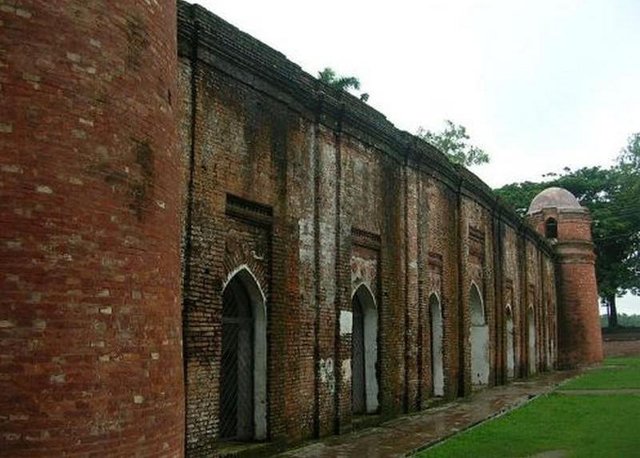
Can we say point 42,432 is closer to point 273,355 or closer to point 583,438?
point 273,355

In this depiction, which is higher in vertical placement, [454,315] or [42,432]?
[454,315]

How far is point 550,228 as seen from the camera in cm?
3569

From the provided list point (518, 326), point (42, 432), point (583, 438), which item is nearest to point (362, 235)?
point (583, 438)

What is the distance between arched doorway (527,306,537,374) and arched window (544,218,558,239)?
25.9 feet

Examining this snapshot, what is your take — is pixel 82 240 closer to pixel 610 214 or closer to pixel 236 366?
pixel 236 366

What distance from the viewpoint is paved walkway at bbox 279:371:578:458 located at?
33.1 ft

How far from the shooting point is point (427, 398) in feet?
51.5

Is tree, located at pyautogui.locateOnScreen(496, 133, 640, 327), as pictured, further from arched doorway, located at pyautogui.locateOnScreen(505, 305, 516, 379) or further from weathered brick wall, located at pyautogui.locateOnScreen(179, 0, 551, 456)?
weathered brick wall, located at pyautogui.locateOnScreen(179, 0, 551, 456)

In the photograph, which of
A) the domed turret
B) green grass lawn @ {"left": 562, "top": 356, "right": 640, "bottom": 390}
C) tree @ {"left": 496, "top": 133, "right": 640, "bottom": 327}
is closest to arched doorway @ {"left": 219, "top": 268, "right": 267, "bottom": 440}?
green grass lawn @ {"left": 562, "top": 356, "right": 640, "bottom": 390}

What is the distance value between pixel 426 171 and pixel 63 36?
39.4ft

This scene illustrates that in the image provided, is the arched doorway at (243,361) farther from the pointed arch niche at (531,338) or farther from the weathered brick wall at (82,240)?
the pointed arch niche at (531,338)

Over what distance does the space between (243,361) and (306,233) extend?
2.20 meters

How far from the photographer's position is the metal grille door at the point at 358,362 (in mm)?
13276

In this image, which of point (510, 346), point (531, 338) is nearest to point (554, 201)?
point (531, 338)
